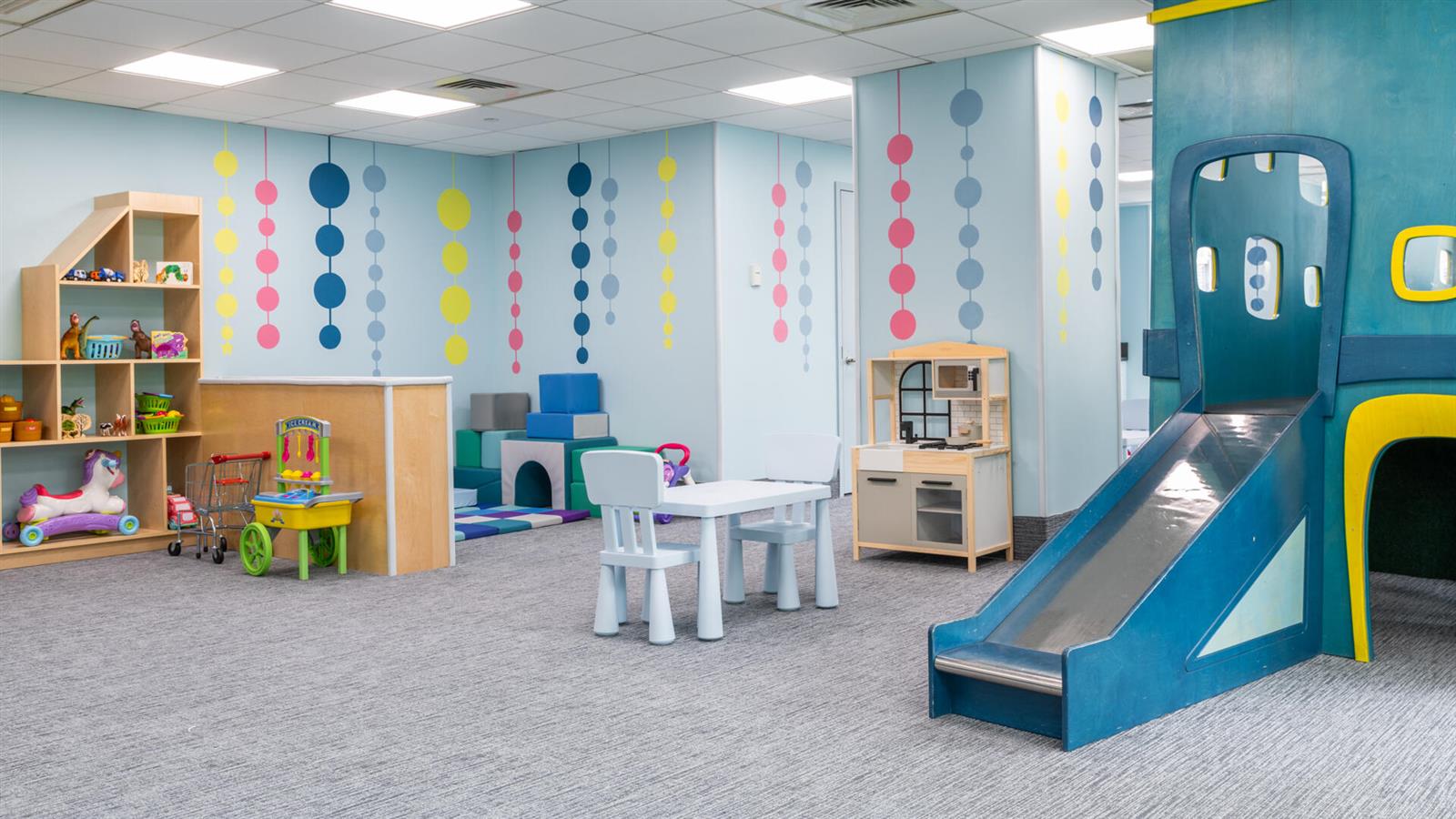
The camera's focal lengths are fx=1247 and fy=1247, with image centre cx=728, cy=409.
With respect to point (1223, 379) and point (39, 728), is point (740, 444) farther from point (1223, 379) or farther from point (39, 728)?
point (39, 728)

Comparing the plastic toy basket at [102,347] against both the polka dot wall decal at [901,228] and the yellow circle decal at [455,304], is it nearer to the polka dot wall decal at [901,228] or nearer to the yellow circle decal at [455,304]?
the yellow circle decal at [455,304]

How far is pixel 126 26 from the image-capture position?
22.1 feet

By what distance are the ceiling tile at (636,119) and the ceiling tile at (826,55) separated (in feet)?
5.51

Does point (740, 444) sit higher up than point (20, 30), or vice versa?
point (20, 30)

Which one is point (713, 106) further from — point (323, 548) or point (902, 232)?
point (323, 548)

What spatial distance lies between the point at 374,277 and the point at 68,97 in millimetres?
2638

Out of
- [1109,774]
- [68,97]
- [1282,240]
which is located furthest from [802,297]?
[1109,774]

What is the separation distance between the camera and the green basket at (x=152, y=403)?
8.51 meters

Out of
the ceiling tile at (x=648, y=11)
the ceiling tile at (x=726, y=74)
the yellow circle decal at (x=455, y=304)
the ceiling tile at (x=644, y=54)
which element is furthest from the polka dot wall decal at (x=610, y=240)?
the ceiling tile at (x=648, y=11)

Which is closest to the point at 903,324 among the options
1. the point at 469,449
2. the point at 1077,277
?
the point at 1077,277

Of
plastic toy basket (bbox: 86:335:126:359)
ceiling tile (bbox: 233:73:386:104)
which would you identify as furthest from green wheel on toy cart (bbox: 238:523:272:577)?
ceiling tile (bbox: 233:73:386:104)

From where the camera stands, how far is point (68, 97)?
8.39 m

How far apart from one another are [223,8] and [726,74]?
3083mm

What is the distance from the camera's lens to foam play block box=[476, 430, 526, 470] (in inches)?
416
